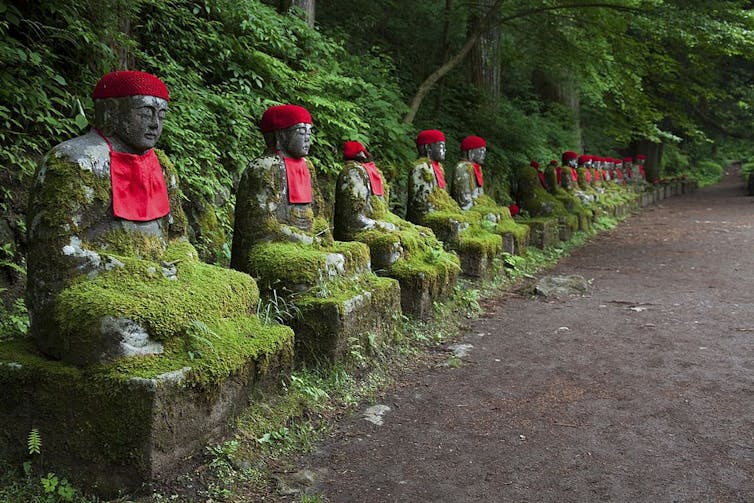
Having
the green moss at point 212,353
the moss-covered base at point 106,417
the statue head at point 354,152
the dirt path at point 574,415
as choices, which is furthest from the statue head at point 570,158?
the moss-covered base at point 106,417

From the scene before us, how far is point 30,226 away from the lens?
3.16 m

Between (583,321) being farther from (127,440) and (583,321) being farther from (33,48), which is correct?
(33,48)

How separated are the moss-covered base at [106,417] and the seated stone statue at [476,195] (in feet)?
19.7

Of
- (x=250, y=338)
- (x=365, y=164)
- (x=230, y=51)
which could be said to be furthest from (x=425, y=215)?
(x=250, y=338)

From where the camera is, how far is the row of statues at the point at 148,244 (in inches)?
119

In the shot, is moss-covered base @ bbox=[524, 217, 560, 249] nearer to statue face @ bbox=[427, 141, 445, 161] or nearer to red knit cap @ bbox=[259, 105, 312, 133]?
statue face @ bbox=[427, 141, 445, 161]

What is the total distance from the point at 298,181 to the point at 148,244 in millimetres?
1559

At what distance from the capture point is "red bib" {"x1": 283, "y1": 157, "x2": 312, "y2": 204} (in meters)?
4.79

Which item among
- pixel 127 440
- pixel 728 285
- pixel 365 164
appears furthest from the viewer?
pixel 728 285

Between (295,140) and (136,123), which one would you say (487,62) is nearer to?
(295,140)

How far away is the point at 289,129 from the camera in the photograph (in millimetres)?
4781

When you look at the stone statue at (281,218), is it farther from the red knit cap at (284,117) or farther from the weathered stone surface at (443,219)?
the weathered stone surface at (443,219)

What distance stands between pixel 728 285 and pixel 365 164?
16.2ft

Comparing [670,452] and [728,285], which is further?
[728,285]
